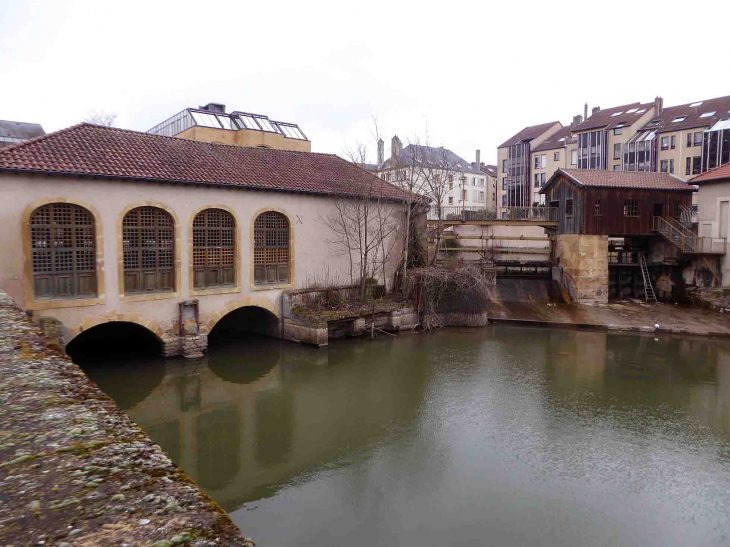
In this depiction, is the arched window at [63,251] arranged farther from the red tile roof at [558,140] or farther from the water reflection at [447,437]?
the red tile roof at [558,140]

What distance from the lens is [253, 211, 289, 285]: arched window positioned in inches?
752

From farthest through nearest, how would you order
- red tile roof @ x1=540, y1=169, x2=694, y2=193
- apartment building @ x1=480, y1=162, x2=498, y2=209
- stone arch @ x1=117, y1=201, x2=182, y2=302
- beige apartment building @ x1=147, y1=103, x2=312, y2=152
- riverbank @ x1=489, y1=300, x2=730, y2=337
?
apartment building @ x1=480, y1=162, x2=498, y2=209
beige apartment building @ x1=147, y1=103, x2=312, y2=152
red tile roof @ x1=540, y1=169, x2=694, y2=193
riverbank @ x1=489, y1=300, x2=730, y2=337
stone arch @ x1=117, y1=201, x2=182, y2=302

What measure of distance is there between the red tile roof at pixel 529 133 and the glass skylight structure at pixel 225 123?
2914 centimetres

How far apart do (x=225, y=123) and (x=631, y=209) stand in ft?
76.8

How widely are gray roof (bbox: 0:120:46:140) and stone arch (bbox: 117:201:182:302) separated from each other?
26.9 meters

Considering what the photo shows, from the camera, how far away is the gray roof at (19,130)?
35.9 meters

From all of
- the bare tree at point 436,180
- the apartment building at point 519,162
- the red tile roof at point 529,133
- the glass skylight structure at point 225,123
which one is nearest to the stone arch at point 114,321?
the bare tree at point 436,180

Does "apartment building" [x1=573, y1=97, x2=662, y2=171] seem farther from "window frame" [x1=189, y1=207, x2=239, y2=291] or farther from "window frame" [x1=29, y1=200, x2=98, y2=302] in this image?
"window frame" [x1=29, y1=200, x2=98, y2=302]

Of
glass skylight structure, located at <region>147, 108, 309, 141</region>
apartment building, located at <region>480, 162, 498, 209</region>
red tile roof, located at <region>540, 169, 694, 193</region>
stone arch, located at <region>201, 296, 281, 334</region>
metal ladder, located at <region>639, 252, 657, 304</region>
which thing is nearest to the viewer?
stone arch, located at <region>201, 296, 281, 334</region>

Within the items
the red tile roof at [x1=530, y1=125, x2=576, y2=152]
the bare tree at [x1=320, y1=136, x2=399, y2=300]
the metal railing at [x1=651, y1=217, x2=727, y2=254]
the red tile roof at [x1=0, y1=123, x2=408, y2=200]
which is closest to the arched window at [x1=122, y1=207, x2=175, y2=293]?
the red tile roof at [x1=0, y1=123, x2=408, y2=200]

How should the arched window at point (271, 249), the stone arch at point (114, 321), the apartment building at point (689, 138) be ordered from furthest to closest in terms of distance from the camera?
1. the apartment building at point (689, 138)
2. the arched window at point (271, 249)
3. the stone arch at point (114, 321)

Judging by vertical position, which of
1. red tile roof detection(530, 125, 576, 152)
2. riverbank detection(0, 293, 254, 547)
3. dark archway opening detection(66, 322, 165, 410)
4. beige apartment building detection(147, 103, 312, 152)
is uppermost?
red tile roof detection(530, 125, 576, 152)

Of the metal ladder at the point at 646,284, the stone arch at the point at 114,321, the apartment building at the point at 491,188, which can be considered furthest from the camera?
the apartment building at the point at 491,188

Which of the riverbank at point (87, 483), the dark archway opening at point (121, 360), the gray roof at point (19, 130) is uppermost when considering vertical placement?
the gray roof at point (19, 130)
